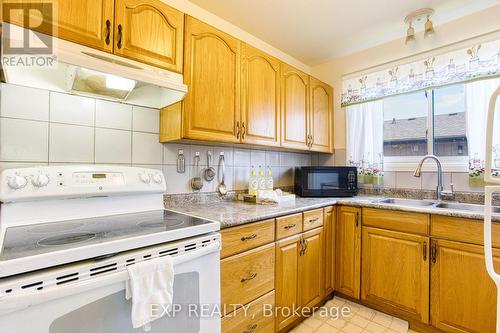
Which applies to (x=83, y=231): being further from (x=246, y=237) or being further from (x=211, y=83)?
(x=211, y=83)

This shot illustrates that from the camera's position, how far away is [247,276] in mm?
1293

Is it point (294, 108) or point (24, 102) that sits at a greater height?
point (294, 108)

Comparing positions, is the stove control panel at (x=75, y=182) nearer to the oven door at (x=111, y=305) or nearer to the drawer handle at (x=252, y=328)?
the oven door at (x=111, y=305)

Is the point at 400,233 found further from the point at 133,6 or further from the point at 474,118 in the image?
the point at 133,6

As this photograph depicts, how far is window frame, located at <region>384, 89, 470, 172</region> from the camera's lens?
1.92m

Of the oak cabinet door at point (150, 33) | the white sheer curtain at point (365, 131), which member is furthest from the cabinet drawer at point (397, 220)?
the oak cabinet door at point (150, 33)

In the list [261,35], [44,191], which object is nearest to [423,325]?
[44,191]

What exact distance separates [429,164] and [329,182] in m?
0.81

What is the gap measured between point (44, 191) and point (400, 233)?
6.66ft

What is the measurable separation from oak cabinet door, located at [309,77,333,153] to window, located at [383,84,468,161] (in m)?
0.51

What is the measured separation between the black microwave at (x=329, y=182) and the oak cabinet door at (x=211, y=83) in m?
0.89

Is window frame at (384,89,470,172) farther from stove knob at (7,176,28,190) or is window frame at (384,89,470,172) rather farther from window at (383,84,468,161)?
stove knob at (7,176,28,190)

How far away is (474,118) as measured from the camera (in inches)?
72.0

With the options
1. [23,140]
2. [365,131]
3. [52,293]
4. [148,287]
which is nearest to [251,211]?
[148,287]
